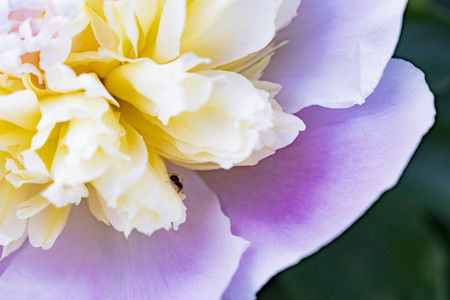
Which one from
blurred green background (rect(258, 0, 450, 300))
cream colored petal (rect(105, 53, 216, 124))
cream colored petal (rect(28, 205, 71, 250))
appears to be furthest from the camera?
blurred green background (rect(258, 0, 450, 300))

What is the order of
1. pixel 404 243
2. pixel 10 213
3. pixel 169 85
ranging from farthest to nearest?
1. pixel 404 243
2. pixel 10 213
3. pixel 169 85

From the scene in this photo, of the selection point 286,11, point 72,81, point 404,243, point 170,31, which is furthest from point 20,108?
point 404,243

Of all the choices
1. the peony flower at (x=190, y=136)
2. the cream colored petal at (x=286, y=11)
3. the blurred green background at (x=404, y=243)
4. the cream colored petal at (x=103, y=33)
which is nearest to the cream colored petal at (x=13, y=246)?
the peony flower at (x=190, y=136)

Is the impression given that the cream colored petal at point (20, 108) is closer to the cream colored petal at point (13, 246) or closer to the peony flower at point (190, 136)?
the peony flower at point (190, 136)

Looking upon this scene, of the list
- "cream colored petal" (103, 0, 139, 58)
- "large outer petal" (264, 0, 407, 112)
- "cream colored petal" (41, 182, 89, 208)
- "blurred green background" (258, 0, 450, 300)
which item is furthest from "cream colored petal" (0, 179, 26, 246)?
"blurred green background" (258, 0, 450, 300)

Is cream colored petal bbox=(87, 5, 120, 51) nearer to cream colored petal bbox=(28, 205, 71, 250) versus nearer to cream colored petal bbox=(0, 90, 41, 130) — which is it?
cream colored petal bbox=(0, 90, 41, 130)

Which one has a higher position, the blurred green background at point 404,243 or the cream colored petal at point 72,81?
the cream colored petal at point 72,81

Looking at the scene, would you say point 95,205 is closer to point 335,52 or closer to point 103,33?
point 103,33

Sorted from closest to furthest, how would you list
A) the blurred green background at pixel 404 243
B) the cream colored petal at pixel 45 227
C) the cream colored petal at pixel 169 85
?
the cream colored petal at pixel 169 85
the cream colored petal at pixel 45 227
the blurred green background at pixel 404 243
